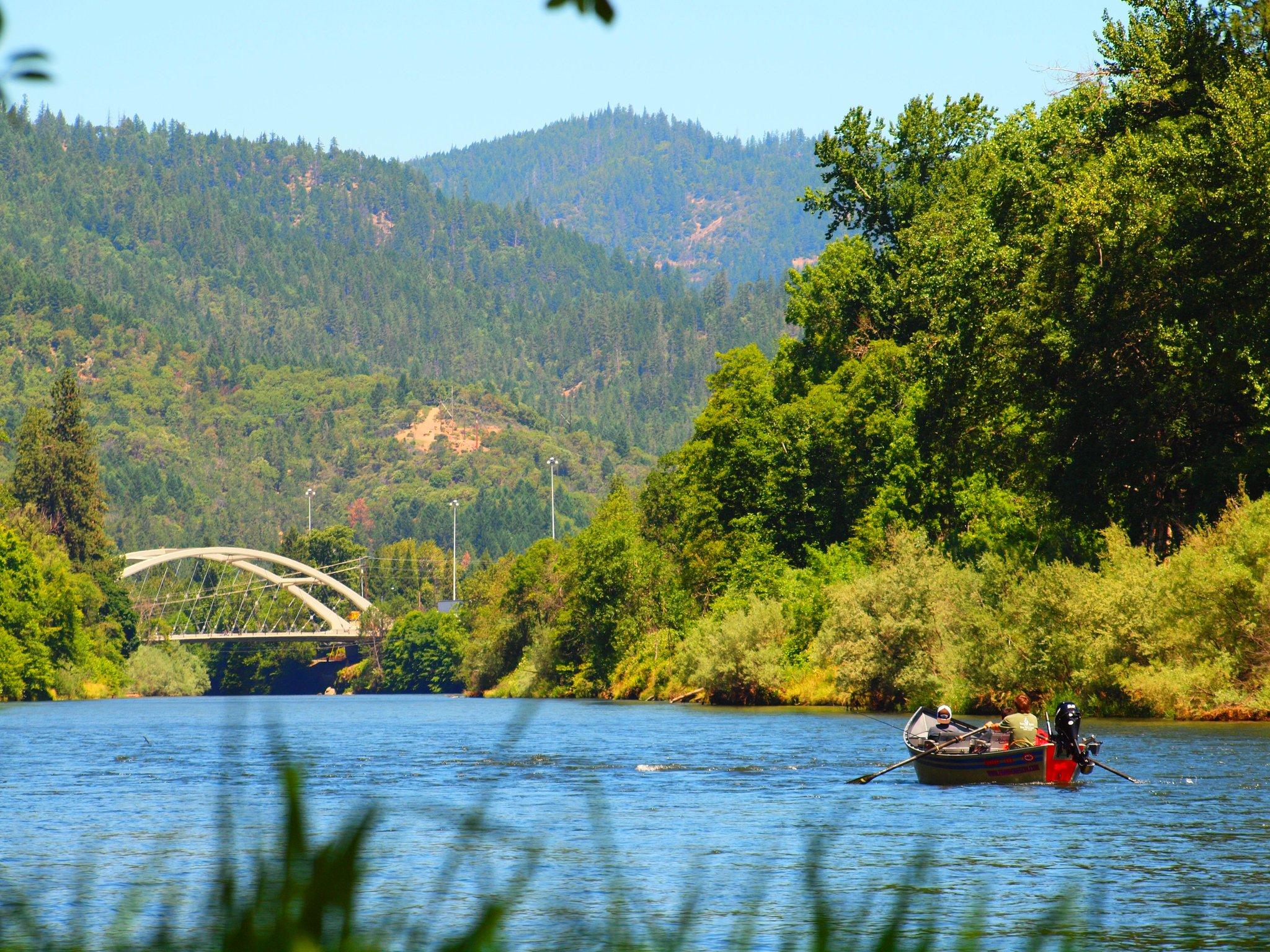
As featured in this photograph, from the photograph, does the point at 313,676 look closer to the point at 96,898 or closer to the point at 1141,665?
the point at 1141,665

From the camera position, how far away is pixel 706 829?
78.1 feet

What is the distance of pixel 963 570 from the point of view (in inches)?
1971

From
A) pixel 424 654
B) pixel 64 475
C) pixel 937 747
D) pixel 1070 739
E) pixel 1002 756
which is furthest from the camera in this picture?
pixel 424 654

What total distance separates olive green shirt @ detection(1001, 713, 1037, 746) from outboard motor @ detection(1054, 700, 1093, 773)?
445 mm

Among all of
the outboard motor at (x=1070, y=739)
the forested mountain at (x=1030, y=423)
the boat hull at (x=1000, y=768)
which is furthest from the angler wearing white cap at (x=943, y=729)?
the forested mountain at (x=1030, y=423)

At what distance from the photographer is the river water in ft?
37.8

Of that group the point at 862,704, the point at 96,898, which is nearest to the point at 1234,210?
the point at 862,704

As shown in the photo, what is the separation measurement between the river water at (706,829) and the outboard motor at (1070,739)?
1.46 feet

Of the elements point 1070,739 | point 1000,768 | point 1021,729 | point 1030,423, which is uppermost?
point 1030,423

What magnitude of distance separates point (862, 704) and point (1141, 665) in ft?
49.7

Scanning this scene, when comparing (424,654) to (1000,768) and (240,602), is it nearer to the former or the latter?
(240,602)

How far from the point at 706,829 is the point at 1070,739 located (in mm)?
7564

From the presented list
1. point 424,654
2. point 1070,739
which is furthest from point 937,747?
point 424,654

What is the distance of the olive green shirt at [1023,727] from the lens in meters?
28.8
